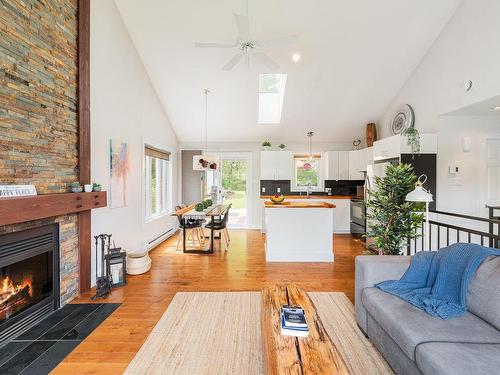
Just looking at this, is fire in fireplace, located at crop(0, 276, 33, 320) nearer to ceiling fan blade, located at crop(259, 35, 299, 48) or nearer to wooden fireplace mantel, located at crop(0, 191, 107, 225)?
wooden fireplace mantel, located at crop(0, 191, 107, 225)

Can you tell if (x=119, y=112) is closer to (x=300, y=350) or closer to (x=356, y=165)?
(x=300, y=350)

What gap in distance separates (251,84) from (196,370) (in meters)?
4.52

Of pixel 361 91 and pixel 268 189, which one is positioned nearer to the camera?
pixel 361 91

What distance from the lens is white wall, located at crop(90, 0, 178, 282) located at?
3.31 meters

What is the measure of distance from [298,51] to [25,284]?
471 cm


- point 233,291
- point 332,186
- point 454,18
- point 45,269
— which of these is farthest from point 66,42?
point 332,186

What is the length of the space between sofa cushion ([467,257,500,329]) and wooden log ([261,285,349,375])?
1099 millimetres

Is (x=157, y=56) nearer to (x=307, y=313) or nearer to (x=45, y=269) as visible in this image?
(x=45, y=269)

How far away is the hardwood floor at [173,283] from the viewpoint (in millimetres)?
2068

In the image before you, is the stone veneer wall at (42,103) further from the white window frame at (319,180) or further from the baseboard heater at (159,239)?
the white window frame at (319,180)

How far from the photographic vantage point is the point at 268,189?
690 cm

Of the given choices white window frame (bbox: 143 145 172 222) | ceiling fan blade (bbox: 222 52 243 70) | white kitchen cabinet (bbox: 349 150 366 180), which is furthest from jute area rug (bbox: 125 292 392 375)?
white kitchen cabinet (bbox: 349 150 366 180)

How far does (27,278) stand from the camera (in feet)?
8.14

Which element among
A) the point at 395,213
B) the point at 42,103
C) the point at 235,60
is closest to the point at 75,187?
the point at 42,103
